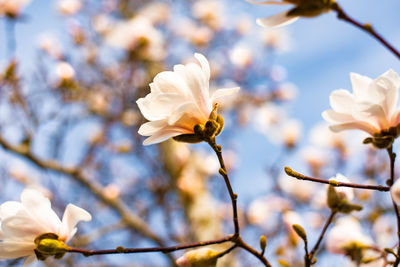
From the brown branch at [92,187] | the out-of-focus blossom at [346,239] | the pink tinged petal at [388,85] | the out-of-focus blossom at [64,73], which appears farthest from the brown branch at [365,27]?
the brown branch at [92,187]

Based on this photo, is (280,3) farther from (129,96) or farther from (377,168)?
(129,96)

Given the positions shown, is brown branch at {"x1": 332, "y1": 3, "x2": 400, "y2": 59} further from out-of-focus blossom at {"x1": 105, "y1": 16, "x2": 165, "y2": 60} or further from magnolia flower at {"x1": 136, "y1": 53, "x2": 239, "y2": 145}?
out-of-focus blossom at {"x1": 105, "y1": 16, "x2": 165, "y2": 60}

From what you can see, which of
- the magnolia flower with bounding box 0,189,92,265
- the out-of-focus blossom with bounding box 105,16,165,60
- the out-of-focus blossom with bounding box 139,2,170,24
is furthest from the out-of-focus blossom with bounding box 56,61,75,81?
the out-of-focus blossom with bounding box 139,2,170,24

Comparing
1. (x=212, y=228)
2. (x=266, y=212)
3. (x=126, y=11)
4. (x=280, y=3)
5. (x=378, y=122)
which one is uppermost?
(x=280, y=3)

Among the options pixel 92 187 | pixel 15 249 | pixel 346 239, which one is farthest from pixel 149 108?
pixel 92 187

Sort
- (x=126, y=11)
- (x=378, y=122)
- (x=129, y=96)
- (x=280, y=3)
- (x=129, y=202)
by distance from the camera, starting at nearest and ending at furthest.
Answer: (x=280, y=3) < (x=378, y=122) < (x=129, y=96) < (x=129, y=202) < (x=126, y=11)

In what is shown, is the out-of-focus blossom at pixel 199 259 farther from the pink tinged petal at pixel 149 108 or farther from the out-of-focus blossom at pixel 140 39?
the out-of-focus blossom at pixel 140 39

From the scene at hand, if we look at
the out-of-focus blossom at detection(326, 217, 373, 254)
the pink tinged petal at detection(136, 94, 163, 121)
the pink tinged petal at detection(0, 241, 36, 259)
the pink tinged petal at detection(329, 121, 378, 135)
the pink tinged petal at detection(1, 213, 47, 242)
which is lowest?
the out-of-focus blossom at detection(326, 217, 373, 254)

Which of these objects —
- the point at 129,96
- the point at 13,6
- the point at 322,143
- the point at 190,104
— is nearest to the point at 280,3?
the point at 190,104
